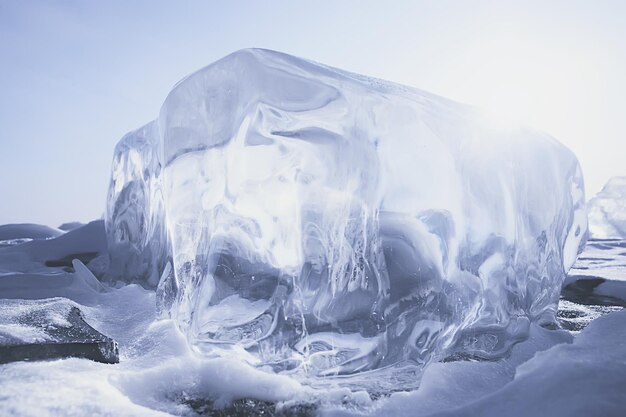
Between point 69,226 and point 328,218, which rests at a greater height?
point 328,218

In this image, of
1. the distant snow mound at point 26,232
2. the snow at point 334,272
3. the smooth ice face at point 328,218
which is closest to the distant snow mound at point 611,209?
the snow at point 334,272

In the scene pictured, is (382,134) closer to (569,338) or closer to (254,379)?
(254,379)

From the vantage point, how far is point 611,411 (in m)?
0.86

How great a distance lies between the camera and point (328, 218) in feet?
4.89

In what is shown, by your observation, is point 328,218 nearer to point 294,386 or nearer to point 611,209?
point 294,386

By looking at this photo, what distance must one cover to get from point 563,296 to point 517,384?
7.10ft

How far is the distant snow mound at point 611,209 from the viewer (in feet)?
31.0

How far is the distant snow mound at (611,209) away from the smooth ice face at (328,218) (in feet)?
31.4

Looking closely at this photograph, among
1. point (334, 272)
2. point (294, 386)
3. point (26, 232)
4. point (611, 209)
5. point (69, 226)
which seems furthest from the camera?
point (611, 209)

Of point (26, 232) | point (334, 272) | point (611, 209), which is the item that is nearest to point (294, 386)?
point (334, 272)

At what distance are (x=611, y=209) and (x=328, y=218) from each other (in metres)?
10.4

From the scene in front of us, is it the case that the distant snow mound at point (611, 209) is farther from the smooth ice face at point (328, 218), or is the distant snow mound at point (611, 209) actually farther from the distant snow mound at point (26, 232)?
the distant snow mound at point (26, 232)

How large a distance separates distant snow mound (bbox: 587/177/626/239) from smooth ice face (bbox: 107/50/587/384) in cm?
958

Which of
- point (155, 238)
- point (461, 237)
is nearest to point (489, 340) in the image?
point (461, 237)
